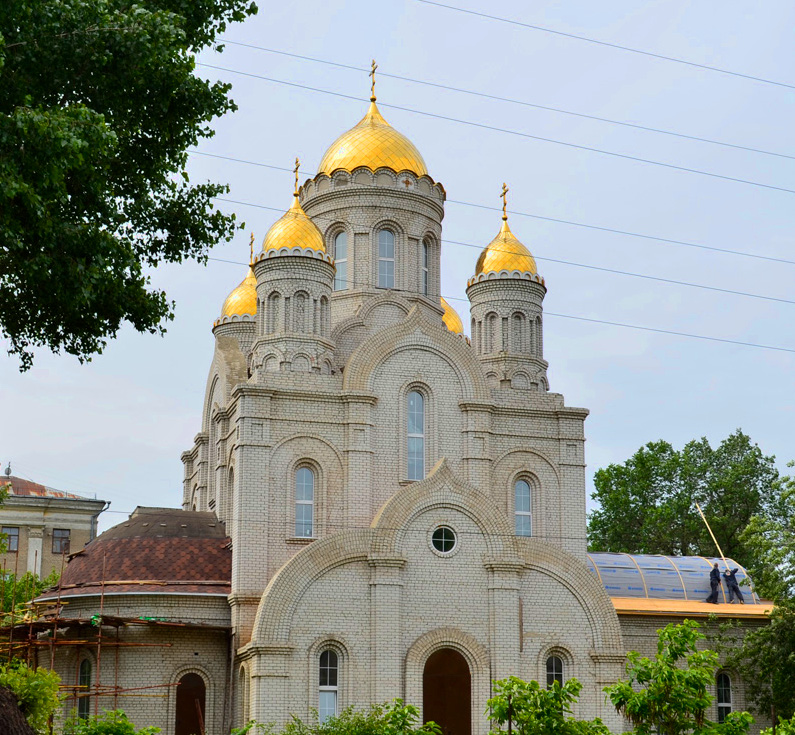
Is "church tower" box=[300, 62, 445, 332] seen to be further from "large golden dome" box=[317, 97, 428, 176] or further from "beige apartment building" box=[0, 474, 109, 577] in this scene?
"beige apartment building" box=[0, 474, 109, 577]

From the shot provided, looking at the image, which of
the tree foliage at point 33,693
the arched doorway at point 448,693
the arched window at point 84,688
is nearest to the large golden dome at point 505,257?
the arched doorway at point 448,693

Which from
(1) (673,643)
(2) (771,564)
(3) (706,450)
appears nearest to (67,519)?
(3) (706,450)

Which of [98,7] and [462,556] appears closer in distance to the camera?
[98,7]

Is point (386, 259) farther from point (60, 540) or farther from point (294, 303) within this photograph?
point (60, 540)

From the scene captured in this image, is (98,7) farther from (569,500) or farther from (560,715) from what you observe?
(569,500)

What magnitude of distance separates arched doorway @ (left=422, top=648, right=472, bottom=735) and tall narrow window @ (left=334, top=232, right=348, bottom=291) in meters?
10.6

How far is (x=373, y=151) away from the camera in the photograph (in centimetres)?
3553

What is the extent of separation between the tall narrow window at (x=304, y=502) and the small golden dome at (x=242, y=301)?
986cm

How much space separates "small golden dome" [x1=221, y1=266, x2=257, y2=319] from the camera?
39.3m

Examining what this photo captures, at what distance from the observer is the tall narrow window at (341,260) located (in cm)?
3494

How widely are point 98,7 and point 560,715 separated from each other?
13106mm

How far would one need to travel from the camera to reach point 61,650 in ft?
97.3

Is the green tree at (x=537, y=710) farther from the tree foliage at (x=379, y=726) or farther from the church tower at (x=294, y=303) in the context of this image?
the church tower at (x=294, y=303)

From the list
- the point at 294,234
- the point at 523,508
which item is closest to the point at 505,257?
the point at 294,234
